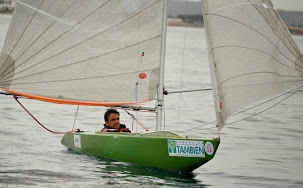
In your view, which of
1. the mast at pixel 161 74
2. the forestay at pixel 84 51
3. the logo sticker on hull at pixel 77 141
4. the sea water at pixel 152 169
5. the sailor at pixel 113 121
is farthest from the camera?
the logo sticker on hull at pixel 77 141

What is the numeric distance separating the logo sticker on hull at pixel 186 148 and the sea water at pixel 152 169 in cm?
41

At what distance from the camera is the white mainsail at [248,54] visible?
47.5ft

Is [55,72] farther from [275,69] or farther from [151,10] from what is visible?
[275,69]

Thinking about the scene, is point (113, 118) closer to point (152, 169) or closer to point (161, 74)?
point (161, 74)

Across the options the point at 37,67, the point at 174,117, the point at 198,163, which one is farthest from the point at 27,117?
the point at 198,163

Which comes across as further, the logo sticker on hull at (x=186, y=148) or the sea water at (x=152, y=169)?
the sea water at (x=152, y=169)

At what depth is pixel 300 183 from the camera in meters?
15.3

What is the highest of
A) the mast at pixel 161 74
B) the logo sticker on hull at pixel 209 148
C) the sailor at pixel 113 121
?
the mast at pixel 161 74

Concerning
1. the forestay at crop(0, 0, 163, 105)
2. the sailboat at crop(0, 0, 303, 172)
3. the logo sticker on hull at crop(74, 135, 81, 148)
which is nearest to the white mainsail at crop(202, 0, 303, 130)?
the sailboat at crop(0, 0, 303, 172)

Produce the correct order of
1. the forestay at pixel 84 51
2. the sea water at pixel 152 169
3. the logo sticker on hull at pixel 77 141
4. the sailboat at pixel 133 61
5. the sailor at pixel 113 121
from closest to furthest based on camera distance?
the sea water at pixel 152 169
the sailboat at pixel 133 61
the forestay at pixel 84 51
the sailor at pixel 113 121
the logo sticker on hull at pixel 77 141

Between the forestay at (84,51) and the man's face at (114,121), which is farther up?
the forestay at (84,51)

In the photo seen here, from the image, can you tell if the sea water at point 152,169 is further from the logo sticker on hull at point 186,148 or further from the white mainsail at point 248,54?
the white mainsail at point 248,54

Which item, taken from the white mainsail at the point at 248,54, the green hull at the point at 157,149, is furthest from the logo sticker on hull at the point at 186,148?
the white mainsail at the point at 248,54

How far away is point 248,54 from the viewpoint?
14570 mm
